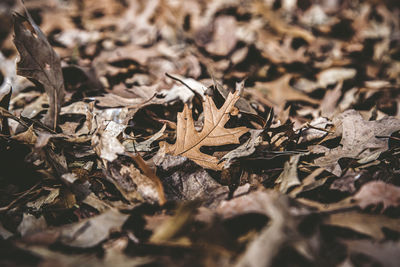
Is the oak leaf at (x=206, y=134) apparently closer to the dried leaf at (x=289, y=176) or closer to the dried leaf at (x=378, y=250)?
the dried leaf at (x=289, y=176)

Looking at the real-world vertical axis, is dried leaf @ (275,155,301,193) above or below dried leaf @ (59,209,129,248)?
above

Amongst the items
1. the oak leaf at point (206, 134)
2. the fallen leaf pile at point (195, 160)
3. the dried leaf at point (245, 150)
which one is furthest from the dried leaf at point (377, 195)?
the oak leaf at point (206, 134)

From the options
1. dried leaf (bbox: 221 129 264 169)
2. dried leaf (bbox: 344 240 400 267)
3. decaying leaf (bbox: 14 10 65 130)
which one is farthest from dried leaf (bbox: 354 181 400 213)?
decaying leaf (bbox: 14 10 65 130)

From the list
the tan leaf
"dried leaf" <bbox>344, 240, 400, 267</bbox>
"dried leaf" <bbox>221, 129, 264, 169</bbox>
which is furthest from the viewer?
the tan leaf

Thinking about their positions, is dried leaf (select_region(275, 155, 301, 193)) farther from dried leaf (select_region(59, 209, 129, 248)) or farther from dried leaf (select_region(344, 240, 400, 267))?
dried leaf (select_region(59, 209, 129, 248))

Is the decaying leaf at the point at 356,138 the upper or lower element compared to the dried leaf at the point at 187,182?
upper

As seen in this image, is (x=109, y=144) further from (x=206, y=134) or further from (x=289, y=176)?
(x=289, y=176)

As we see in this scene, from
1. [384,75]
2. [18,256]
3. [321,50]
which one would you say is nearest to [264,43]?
[321,50]

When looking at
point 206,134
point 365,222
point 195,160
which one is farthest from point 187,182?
point 365,222
